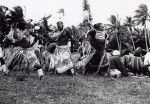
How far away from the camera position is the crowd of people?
12742 mm

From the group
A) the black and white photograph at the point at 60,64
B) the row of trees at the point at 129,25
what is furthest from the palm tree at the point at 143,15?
the black and white photograph at the point at 60,64

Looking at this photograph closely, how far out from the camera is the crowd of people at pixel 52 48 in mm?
12742

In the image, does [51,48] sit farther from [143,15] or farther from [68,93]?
[143,15]

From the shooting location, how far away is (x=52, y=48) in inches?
587

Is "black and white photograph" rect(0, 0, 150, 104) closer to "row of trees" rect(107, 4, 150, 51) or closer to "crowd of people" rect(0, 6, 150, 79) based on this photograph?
"crowd of people" rect(0, 6, 150, 79)

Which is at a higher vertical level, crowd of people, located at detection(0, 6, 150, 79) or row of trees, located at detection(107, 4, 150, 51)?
crowd of people, located at detection(0, 6, 150, 79)

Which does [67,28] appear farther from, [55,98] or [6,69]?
[55,98]

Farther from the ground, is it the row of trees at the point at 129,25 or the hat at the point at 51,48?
the hat at the point at 51,48

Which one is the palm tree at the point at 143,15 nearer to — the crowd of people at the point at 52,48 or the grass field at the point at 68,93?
the crowd of people at the point at 52,48

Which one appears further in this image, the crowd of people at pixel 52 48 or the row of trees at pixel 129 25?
the row of trees at pixel 129 25

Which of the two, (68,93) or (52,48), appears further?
(52,48)

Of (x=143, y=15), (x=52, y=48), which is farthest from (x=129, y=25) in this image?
(x=52, y=48)

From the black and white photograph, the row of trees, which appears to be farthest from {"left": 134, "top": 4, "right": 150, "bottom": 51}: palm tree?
the black and white photograph

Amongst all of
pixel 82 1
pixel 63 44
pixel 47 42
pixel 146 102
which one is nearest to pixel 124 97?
pixel 146 102
